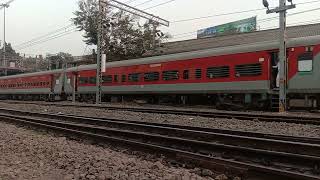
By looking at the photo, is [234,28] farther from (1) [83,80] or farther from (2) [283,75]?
(2) [283,75]

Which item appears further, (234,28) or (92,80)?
(234,28)

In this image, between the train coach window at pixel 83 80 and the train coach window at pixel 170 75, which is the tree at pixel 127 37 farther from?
the train coach window at pixel 170 75

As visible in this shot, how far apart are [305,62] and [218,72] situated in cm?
514

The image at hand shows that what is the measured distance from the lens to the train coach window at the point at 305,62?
18656 millimetres

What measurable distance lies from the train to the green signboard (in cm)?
2788

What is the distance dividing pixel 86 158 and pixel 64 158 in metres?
0.47

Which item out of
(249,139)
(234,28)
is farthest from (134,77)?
(234,28)

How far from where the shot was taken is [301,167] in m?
6.85

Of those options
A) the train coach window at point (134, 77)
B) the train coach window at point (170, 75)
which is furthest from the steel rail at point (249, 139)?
the train coach window at point (134, 77)

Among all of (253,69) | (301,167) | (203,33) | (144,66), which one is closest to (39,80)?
(144,66)

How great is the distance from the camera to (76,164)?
8.15 meters

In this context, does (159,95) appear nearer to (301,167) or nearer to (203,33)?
(301,167)

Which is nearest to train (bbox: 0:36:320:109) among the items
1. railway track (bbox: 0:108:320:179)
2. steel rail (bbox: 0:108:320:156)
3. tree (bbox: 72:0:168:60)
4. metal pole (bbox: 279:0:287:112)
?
metal pole (bbox: 279:0:287:112)

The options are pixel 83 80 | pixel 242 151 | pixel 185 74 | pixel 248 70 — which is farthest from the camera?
pixel 83 80
